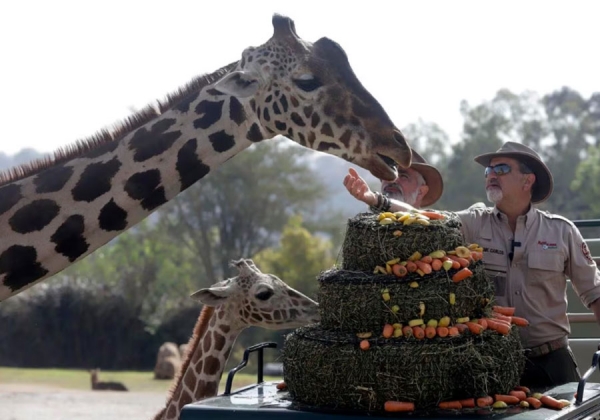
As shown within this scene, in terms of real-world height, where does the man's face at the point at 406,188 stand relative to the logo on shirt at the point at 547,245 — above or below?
above

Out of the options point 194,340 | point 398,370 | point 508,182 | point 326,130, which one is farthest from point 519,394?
point 194,340

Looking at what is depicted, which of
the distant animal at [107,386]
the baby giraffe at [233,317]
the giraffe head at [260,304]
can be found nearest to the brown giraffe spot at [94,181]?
the baby giraffe at [233,317]

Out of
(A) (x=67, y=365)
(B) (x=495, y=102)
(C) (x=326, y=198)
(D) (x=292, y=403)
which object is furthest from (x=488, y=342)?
(B) (x=495, y=102)

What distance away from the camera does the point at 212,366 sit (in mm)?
7832

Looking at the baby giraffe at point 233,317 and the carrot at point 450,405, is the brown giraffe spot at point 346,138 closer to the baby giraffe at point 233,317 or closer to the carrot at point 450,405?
the baby giraffe at point 233,317

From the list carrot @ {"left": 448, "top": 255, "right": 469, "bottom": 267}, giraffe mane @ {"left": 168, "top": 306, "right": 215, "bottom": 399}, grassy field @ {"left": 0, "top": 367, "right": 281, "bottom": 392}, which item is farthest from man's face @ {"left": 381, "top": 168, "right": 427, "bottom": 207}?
grassy field @ {"left": 0, "top": 367, "right": 281, "bottom": 392}

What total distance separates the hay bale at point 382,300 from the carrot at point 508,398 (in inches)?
16.0

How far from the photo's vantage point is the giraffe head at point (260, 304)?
26.1 feet

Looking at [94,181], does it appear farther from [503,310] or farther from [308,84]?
[503,310]

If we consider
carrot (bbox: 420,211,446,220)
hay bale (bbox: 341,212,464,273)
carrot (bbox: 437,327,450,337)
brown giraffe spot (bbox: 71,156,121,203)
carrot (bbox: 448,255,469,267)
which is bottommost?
carrot (bbox: 437,327,450,337)

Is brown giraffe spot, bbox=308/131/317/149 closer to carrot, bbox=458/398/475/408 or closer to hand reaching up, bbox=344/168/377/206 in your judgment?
hand reaching up, bbox=344/168/377/206

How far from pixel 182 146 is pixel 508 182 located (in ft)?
6.43

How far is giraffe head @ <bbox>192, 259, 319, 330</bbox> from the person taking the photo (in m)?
7.95

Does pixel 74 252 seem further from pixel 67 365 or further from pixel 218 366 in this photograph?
pixel 67 365
